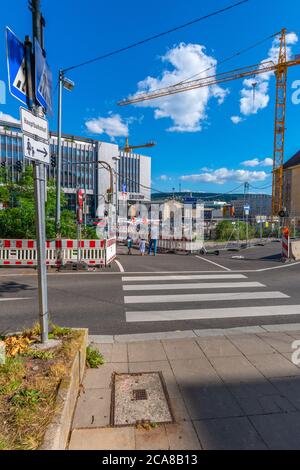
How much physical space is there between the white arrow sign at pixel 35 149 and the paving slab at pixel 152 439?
9.96 ft

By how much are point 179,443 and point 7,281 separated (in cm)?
780

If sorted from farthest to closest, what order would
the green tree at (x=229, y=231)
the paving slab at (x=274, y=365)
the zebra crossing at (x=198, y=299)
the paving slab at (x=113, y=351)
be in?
the green tree at (x=229, y=231) → the zebra crossing at (x=198, y=299) → the paving slab at (x=113, y=351) → the paving slab at (x=274, y=365)

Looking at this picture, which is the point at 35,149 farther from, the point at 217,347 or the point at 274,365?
the point at 274,365

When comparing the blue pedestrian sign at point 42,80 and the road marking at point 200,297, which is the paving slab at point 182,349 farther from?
the blue pedestrian sign at point 42,80

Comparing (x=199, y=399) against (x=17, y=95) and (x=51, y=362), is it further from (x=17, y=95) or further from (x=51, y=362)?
(x=17, y=95)

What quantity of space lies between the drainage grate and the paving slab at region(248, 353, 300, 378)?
5.06ft

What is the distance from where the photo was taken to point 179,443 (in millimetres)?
2373

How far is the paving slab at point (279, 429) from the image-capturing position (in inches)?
92.3

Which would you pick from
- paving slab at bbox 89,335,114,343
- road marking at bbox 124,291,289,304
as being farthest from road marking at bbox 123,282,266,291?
paving slab at bbox 89,335,114,343

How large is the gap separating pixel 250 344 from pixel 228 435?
6.74ft

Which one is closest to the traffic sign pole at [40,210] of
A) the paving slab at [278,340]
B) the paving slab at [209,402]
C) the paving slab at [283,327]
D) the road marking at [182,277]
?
the paving slab at [209,402]

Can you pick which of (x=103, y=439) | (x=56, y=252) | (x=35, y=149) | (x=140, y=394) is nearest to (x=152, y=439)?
(x=103, y=439)

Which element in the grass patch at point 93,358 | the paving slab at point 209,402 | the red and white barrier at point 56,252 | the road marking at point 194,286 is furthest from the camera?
the red and white barrier at point 56,252

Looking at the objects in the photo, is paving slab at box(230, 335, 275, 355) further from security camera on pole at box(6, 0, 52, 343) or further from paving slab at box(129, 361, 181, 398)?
security camera on pole at box(6, 0, 52, 343)
